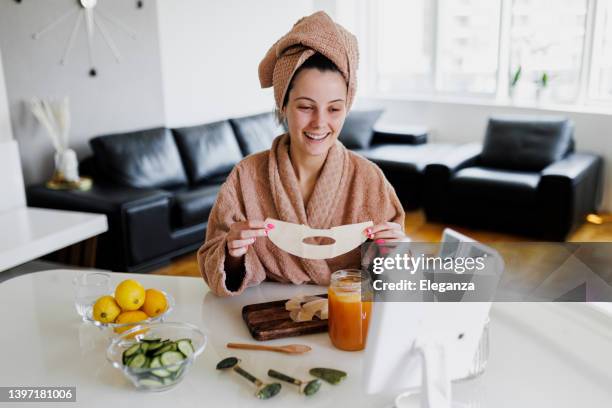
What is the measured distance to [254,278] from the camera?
1558mm

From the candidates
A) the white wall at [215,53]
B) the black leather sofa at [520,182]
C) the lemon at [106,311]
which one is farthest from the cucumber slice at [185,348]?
the white wall at [215,53]

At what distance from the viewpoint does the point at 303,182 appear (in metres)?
1.62

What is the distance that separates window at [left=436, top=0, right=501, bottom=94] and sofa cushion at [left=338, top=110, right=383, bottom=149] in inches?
40.1

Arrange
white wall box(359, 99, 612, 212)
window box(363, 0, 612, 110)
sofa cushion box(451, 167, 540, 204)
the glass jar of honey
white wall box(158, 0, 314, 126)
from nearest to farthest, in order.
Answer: the glass jar of honey < sofa cushion box(451, 167, 540, 204) < white wall box(158, 0, 314, 126) < white wall box(359, 99, 612, 212) < window box(363, 0, 612, 110)

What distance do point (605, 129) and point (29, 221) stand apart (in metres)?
4.22

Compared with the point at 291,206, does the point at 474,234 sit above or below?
below

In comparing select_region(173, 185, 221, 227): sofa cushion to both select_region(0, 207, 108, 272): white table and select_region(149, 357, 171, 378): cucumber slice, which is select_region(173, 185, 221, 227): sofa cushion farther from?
select_region(149, 357, 171, 378): cucumber slice

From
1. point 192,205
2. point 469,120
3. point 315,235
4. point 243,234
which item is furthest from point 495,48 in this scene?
point 243,234

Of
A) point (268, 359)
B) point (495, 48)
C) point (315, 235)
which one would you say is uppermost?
point (495, 48)

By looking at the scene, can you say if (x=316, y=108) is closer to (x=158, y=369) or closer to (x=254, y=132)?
(x=158, y=369)

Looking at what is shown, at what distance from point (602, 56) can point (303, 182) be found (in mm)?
4231

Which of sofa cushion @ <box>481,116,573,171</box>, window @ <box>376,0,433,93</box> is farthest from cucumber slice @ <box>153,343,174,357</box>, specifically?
window @ <box>376,0,433,93</box>

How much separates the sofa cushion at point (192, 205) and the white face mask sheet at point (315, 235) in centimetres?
233

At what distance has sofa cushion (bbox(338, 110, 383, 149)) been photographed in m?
5.30
